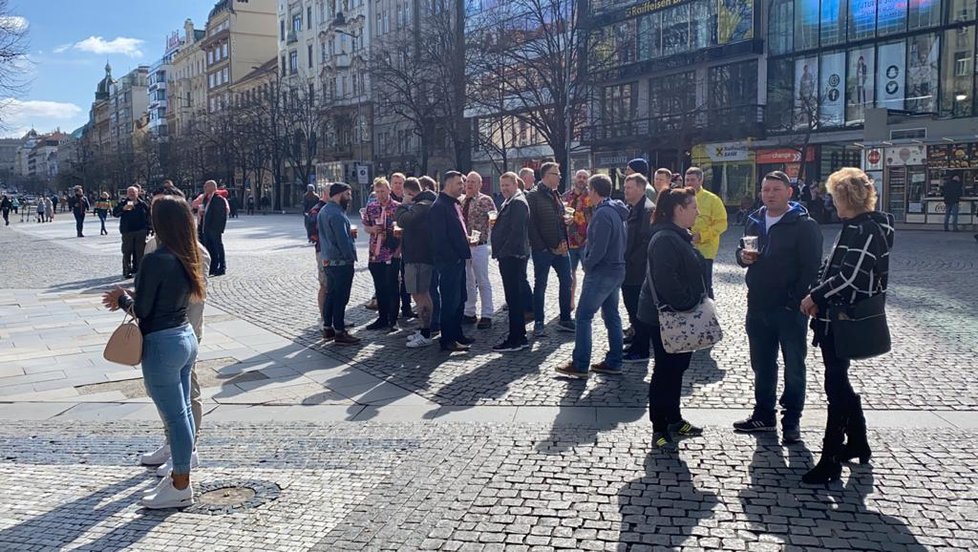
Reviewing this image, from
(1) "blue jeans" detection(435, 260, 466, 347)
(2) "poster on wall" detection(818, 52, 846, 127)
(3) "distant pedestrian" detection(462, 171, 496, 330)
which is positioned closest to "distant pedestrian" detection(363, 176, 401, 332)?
(3) "distant pedestrian" detection(462, 171, 496, 330)

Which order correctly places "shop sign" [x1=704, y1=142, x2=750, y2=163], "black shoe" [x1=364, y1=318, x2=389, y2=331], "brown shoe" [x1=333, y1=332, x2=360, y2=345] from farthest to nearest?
"shop sign" [x1=704, y1=142, x2=750, y2=163], "black shoe" [x1=364, y1=318, x2=389, y2=331], "brown shoe" [x1=333, y1=332, x2=360, y2=345]

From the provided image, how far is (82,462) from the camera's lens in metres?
5.59

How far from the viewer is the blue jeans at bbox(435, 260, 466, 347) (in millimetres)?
8594

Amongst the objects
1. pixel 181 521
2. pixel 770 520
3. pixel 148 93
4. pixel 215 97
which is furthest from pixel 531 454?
pixel 148 93

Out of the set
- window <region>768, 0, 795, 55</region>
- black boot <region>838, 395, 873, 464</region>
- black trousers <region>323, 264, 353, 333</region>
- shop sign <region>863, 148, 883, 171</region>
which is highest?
window <region>768, 0, 795, 55</region>

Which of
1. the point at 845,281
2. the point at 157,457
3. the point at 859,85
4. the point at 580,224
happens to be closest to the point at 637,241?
the point at 580,224

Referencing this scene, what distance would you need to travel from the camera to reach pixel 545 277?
31.5 feet

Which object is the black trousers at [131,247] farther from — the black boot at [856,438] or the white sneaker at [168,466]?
the black boot at [856,438]

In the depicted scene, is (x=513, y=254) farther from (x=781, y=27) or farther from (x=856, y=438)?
(x=781, y=27)

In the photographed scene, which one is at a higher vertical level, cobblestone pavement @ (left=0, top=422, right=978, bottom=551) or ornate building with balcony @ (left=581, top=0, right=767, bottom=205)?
ornate building with balcony @ (left=581, top=0, right=767, bottom=205)

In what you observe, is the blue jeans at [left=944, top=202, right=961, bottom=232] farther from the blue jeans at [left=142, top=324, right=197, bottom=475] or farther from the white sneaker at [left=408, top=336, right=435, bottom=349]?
the blue jeans at [left=142, top=324, right=197, bottom=475]

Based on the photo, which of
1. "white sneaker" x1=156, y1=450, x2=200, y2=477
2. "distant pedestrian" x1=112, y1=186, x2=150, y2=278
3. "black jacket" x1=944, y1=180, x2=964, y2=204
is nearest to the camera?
"white sneaker" x1=156, y1=450, x2=200, y2=477

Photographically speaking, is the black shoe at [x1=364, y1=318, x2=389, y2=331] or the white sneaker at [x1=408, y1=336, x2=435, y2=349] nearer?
the white sneaker at [x1=408, y1=336, x2=435, y2=349]

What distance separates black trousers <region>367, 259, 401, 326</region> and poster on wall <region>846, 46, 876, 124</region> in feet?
102
